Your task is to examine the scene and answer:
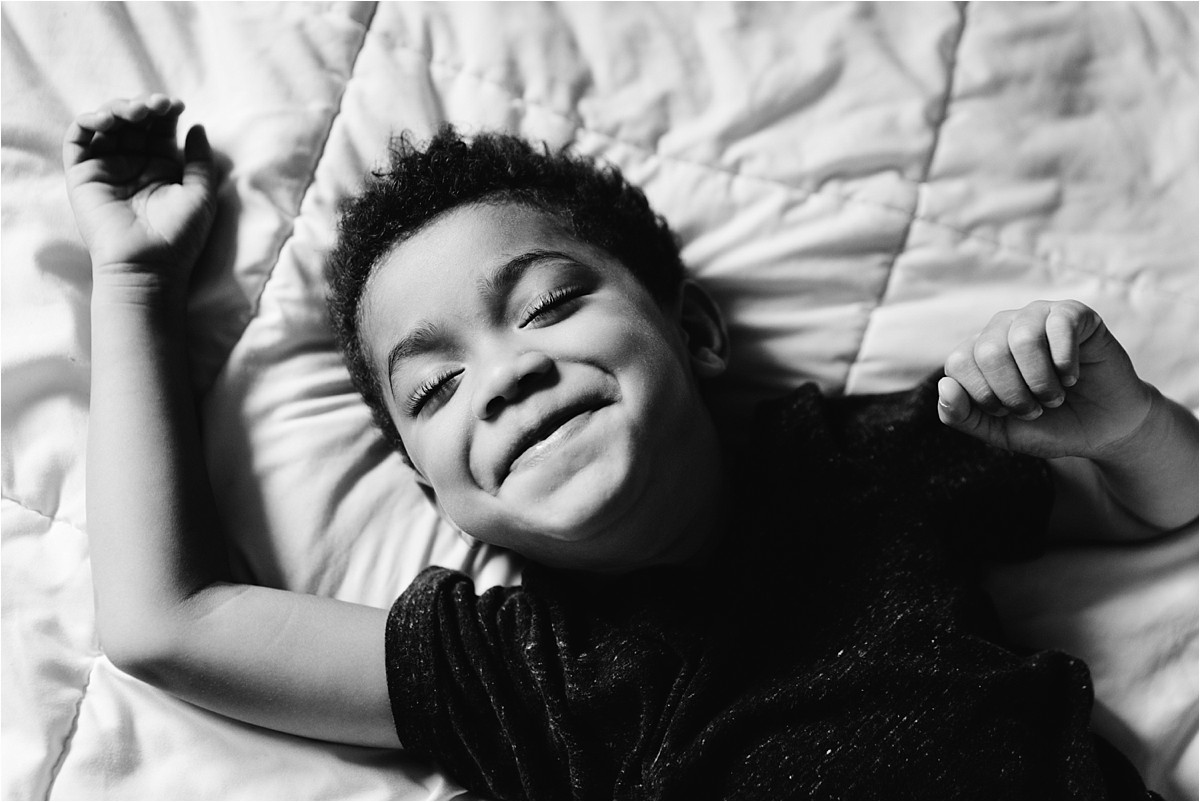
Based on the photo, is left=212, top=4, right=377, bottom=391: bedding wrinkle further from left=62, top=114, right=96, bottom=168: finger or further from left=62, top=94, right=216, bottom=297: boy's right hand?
left=62, top=114, right=96, bottom=168: finger

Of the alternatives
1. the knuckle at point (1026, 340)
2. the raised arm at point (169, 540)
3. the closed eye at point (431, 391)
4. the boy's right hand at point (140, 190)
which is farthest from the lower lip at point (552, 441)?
the boy's right hand at point (140, 190)

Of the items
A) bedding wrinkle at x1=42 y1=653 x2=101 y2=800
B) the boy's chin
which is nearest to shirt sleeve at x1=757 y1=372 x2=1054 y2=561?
the boy's chin

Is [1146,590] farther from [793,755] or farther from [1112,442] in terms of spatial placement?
[793,755]

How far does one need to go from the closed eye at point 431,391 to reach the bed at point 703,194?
0.16m

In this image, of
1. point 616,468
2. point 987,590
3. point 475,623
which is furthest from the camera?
point 987,590

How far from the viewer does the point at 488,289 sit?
94 cm

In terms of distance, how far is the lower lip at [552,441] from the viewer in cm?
89

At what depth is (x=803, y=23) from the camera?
1186 mm

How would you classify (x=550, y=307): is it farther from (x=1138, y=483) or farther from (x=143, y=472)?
(x=1138, y=483)

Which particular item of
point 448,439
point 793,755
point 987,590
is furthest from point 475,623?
point 987,590

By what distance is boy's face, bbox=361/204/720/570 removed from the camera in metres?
0.90

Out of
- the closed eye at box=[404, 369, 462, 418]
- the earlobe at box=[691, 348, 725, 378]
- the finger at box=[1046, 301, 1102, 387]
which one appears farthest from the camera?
the earlobe at box=[691, 348, 725, 378]

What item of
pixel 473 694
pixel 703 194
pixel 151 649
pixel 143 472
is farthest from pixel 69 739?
pixel 703 194

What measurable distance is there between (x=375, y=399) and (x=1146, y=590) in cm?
76
